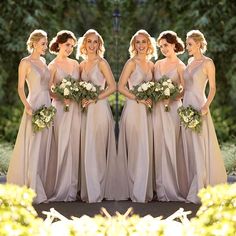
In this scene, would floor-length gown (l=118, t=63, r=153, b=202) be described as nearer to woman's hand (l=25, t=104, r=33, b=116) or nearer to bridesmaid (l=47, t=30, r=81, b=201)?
bridesmaid (l=47, t=30, r=81, b=201)

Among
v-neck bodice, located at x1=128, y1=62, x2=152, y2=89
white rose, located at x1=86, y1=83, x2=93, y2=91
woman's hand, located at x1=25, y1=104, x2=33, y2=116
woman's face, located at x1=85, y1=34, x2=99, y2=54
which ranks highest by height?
woman's face, located at x1=85, y1=34, x2=99, y2=54

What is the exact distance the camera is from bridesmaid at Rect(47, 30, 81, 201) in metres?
8.67

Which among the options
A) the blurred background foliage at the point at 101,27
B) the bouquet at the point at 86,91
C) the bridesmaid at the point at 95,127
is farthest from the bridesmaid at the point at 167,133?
the blurred background foliage at the point at 101,27

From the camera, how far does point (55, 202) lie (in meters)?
8.55

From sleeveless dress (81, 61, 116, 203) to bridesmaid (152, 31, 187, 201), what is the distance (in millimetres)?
616

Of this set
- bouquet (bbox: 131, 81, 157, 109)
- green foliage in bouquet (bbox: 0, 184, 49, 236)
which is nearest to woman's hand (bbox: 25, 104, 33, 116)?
bouquet (bbox: 131, 81, 157, 109)

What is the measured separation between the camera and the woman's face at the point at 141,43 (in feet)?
28.3

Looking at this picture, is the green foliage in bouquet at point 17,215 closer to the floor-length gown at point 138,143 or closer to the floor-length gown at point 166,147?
the floor-length gown at point 138,143

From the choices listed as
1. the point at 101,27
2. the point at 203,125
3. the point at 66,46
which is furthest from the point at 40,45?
the point at 101,27

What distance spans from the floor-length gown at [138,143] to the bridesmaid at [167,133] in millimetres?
97

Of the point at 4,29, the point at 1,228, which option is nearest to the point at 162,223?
the point at 1,228

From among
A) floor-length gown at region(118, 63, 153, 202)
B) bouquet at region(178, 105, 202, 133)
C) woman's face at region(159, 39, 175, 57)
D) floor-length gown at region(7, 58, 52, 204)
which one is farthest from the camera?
woman's face at region(159, 39, 175, 57)

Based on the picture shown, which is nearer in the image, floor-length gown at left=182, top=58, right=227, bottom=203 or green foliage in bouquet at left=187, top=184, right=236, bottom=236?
green foliage in bouquet at left=187, top=184, right=236, bottom=236

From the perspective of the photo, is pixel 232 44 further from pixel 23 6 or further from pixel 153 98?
pixel 153 98
